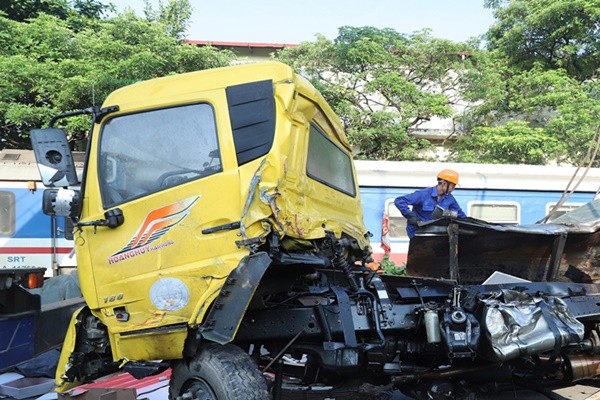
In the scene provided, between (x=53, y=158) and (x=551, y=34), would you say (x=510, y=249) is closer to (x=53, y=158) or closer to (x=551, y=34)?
(x=53, y=158)

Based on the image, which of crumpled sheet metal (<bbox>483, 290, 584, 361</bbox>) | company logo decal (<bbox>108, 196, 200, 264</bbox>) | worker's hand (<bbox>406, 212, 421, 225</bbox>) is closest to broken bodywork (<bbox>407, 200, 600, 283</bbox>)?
worker's hand (<bbox>406, 212, 421, 225</bbox>)

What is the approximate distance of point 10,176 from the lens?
397 inches

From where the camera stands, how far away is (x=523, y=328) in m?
3.63

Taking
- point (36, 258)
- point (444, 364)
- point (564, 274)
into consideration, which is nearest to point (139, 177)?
point (444, 364)

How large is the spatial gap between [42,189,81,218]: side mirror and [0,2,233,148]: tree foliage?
908 cm

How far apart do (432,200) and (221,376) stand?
3.35 meters

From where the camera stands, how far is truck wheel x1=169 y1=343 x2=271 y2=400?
10.7 ft

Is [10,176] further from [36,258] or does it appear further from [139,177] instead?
[139,177]

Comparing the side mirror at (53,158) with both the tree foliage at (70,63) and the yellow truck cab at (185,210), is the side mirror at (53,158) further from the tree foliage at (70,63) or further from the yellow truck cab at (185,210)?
the tree foliage at (70,63)

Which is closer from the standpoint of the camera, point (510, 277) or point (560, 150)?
point (510, 277)

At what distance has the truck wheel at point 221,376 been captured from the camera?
326 centimetres

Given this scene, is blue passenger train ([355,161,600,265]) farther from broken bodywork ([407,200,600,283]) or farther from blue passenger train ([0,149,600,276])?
broken bodywork ([407,200,600,283])

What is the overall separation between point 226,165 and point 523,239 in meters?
2.62

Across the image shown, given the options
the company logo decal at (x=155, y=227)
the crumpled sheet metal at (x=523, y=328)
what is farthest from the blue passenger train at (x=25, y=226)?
the crumpled sheet metal at (x=523, y=328)
